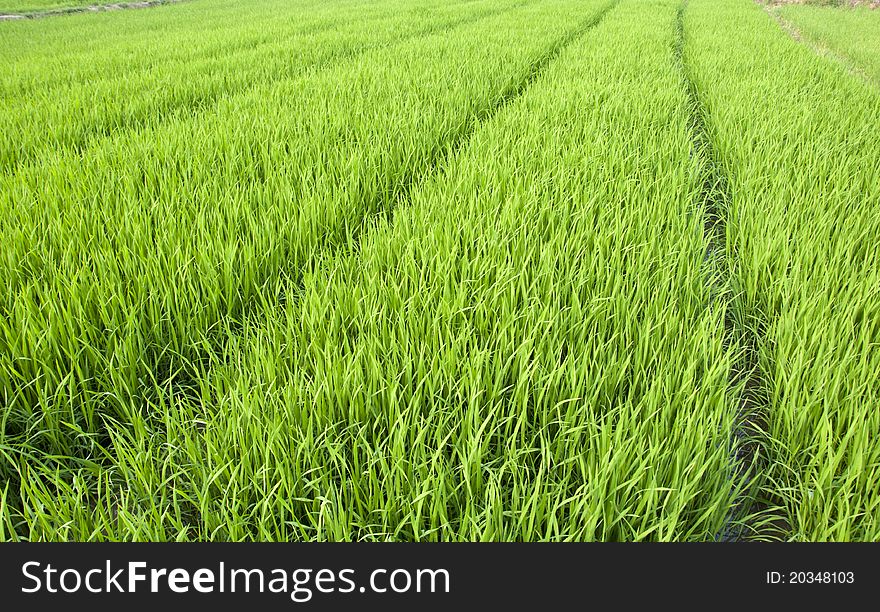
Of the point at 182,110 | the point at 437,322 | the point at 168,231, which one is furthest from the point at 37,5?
the point at 437,322

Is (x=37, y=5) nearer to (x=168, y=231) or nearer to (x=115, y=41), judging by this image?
(x=115, y=41)

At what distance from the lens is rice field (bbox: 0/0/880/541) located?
0.83m

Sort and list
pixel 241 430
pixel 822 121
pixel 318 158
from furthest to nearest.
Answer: pixel 822 121 → pixel 318 158 → pixel 241 430

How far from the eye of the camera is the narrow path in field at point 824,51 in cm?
559

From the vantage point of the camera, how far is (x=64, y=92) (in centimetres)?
362

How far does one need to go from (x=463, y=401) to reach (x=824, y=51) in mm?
9412

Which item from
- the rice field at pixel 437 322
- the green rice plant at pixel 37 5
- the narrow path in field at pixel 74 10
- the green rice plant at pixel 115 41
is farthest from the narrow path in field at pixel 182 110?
the green rice plant at pixel 37 5

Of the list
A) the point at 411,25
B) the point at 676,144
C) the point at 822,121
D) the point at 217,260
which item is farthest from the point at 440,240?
the point at 411,25

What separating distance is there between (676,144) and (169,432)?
245cm

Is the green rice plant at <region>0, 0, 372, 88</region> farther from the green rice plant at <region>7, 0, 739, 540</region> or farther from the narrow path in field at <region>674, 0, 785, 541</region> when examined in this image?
the narrow path in field at <region>674, 0, 785, 541</region>

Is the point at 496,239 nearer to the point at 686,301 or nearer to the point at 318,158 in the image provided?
the point at 686,301

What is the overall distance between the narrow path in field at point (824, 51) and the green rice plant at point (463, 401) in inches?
214

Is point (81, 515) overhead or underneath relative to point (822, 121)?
underneath

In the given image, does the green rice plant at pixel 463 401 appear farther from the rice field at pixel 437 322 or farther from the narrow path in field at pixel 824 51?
the narrow path in field at pixel 824 51
